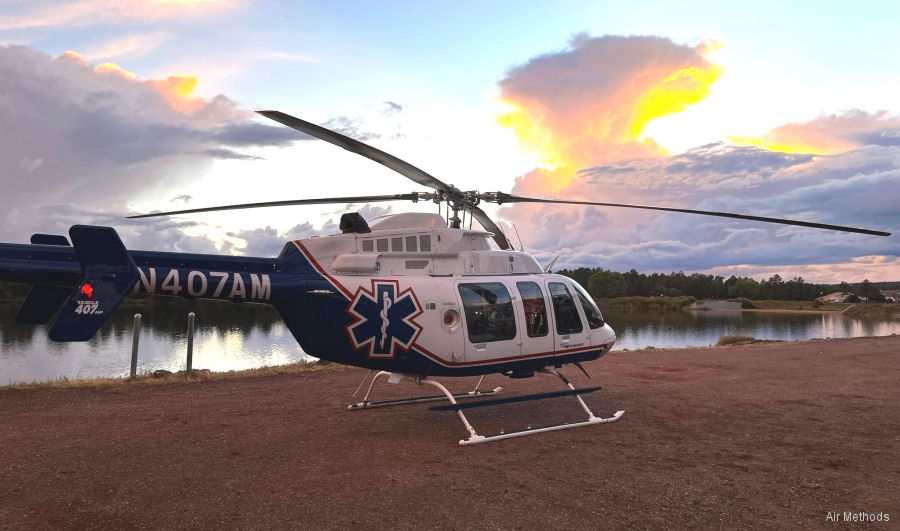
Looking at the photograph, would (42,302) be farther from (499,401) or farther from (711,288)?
(711,288)

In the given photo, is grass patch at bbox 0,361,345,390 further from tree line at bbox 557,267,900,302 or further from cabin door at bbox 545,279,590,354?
tree line at bbox 557,267,900,302

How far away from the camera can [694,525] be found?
4.93 metres

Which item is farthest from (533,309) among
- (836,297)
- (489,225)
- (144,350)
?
(836,297)

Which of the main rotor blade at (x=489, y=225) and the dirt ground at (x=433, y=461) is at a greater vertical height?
the main rotor blade at (x=489, y=225)

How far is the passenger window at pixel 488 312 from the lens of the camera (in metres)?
8.12

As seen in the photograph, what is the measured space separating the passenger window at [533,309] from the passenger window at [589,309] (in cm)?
99

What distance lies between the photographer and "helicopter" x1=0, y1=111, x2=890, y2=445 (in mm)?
6637

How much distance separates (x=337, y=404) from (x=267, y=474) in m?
3.65

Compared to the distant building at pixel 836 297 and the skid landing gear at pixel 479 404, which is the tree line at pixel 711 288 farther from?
the skid landing gear at pixel 479 404

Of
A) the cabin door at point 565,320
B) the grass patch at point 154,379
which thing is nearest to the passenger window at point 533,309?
the cabin door at point 565,320

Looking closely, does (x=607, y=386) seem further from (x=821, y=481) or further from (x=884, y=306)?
(x=884, y=306)

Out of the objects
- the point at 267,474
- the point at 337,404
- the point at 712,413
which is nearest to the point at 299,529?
the point at 267,474

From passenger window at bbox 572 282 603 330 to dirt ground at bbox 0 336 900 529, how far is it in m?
1.53

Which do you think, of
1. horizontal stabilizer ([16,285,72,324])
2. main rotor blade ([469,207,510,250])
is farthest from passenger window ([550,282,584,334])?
horizontal stabilizer ([16,285,72,324])
